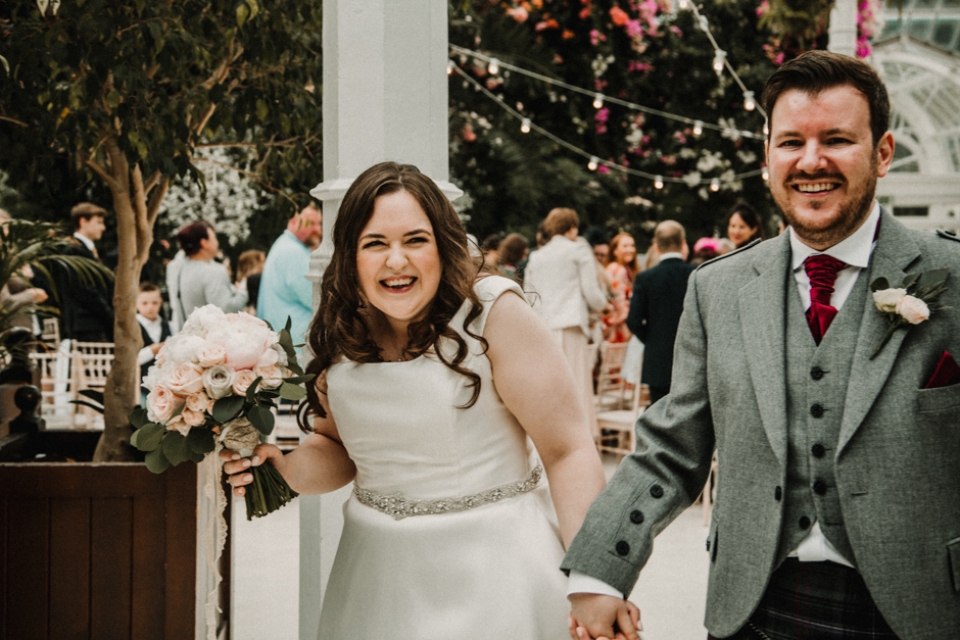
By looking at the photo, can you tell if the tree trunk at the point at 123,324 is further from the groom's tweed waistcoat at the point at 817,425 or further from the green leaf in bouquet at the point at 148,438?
the groom's tweed waistcoat at the point at 817,425

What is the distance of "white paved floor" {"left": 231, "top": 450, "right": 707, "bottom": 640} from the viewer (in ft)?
14.2

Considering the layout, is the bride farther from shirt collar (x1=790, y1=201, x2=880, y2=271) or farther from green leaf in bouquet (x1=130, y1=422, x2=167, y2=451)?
shirt collar (x1=790, y1=201, x2=880, y2=271)

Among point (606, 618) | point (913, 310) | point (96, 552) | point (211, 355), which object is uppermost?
point (913, 310)

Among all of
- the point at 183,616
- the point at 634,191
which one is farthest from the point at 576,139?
the point at 183,616

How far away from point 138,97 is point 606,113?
1040cm

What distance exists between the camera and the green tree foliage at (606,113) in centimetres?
1201

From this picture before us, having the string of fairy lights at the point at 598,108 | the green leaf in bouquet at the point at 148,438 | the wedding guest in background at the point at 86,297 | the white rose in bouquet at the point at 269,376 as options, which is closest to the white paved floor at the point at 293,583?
the green leaf in bouquet at the point at 148,438

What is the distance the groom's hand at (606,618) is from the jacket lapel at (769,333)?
16.3 inches

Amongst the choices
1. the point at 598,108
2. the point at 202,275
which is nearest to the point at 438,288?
the point at 202,275

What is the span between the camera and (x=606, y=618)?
180cm

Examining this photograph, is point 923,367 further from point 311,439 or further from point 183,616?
point 183,616

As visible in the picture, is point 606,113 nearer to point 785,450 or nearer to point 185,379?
point 185,379

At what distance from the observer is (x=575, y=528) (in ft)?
7.22

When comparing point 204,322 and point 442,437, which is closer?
point 442,437
